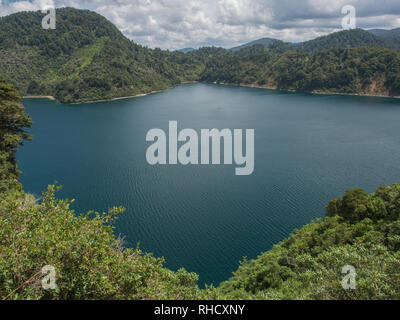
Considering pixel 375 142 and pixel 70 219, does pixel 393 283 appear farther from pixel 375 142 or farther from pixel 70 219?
pixel 375 142

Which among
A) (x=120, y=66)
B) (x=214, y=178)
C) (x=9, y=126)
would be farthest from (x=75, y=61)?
(x=214, y=178)

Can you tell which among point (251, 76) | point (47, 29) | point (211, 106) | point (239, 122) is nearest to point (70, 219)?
point (239, 122)

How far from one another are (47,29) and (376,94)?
15399 cm

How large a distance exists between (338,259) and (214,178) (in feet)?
67.7

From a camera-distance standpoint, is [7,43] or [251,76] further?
[251,76]

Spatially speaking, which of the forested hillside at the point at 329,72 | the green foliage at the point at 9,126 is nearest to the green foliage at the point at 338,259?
the green foliage at the point at 9,126

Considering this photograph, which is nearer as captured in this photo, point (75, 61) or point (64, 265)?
point (64, 265)

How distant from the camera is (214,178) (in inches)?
1210

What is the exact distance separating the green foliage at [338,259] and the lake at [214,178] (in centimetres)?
360

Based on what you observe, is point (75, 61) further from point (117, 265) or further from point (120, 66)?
point (117, 265)

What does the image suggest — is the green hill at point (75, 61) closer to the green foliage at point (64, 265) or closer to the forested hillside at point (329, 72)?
the forested hillside at point (329, 72)

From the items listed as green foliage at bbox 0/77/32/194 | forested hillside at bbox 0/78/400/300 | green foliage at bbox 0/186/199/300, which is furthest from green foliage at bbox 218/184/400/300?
green foliage at bbox 0/77/32/194
